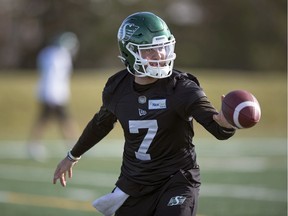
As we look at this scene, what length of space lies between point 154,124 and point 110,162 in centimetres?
730

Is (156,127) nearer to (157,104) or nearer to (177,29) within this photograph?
(157,104)

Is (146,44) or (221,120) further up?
(146,44)

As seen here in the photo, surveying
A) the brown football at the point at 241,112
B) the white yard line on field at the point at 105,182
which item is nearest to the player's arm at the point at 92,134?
the brown football at the point at 241,112

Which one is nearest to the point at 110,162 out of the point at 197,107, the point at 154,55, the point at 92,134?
the point at 92,134

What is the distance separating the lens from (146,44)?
4.89 metres

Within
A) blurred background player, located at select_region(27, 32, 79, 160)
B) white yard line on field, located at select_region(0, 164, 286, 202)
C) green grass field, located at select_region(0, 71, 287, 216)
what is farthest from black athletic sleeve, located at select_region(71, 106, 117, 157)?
blurred background player, located at select_region(27, 32, 79, 160)

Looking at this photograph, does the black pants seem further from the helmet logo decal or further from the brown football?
the helmet logo decal

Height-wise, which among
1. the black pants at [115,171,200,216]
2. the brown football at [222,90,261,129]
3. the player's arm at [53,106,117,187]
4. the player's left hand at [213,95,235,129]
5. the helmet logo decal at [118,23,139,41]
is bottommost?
the black pants at [115,171,200,216]

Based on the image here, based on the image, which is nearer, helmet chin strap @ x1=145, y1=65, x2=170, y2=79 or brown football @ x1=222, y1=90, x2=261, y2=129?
brown football @ x1=222, y1=90, x2=261, y2=129

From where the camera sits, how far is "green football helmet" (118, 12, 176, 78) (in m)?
4.82

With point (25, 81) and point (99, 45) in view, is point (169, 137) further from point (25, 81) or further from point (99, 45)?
point (99, 45)

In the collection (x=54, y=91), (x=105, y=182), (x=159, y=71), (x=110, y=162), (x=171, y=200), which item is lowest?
(x=110, y=162)

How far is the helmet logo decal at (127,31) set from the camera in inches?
196

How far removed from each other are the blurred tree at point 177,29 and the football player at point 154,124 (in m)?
22.6
